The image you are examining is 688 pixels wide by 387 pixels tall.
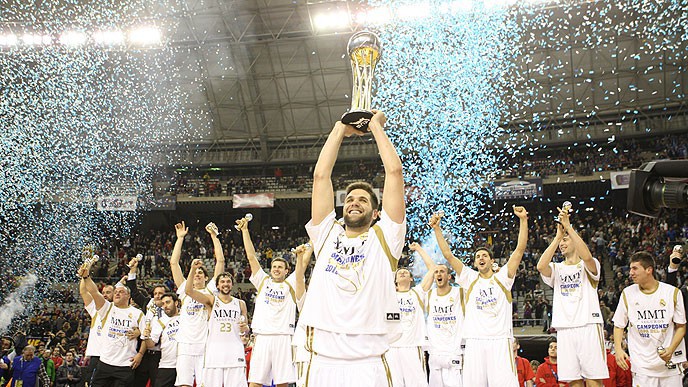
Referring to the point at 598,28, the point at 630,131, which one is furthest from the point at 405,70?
the point at 630,131

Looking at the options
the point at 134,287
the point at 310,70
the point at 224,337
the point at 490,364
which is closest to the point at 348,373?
the point at 490,364

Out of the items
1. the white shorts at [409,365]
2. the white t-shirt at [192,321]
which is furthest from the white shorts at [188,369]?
the white shorts at [409,365]

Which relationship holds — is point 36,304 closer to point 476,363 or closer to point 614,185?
point 476,363

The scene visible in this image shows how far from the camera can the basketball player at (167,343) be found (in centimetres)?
1092

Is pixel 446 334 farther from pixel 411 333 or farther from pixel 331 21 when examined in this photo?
pixel 331 21

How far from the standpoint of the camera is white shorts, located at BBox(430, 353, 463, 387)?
1020cm

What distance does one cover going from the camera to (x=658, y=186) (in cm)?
345

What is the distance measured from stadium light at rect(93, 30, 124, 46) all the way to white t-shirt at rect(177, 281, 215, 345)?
2204cm

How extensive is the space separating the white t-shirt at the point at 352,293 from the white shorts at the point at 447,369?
6106 mm

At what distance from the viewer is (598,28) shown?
29406mm

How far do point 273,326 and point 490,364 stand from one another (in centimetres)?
344

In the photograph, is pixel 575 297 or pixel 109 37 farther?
pixel 109 37

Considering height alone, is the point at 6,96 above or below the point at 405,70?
below

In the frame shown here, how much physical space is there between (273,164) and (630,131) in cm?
2043
